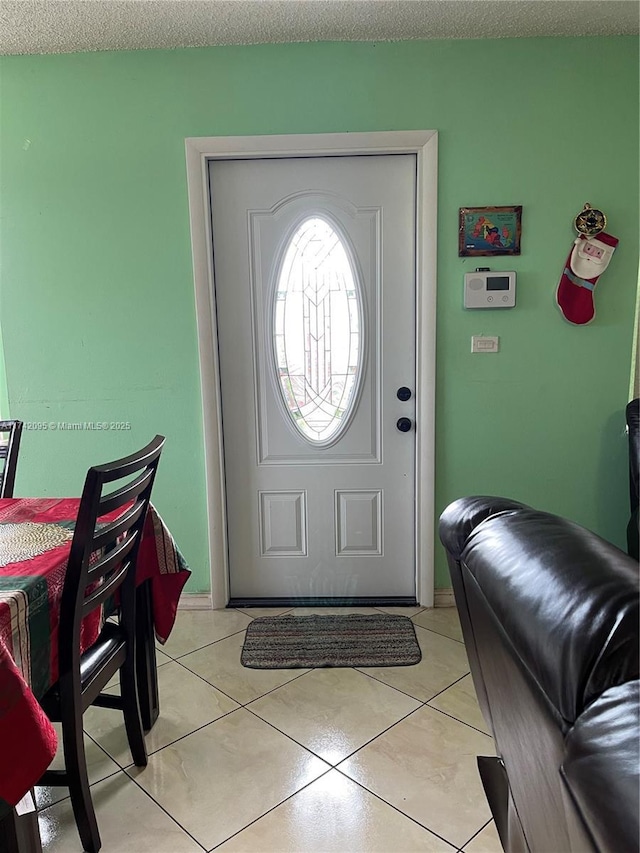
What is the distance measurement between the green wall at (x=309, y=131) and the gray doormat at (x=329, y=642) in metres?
0.39

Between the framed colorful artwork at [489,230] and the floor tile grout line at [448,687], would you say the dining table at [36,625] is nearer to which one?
the floor tile grout line at [448,687]

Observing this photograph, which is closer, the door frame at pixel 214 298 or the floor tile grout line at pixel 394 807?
the floor tile grout line at pixel 394 807

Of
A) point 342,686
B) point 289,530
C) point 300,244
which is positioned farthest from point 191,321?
point 342,686

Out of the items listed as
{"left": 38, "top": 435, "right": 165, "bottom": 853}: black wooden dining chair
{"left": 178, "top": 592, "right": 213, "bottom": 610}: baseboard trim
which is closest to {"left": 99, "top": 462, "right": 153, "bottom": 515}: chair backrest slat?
{"left": 38, "top": 435, "right": 165, "bottom": 853}: black wooden dining chair

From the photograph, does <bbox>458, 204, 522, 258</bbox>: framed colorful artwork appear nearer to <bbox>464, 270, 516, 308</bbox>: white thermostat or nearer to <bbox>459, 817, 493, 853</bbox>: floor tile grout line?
<bbox>464, 270, 516, 308</bbox>: white thermostat

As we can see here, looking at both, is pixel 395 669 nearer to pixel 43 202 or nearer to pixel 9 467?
pixel 9 467

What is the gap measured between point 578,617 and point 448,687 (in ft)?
5.09

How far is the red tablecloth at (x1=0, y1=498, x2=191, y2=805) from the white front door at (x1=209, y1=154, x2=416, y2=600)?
943 mm

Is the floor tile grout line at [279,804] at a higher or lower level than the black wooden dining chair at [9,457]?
lower

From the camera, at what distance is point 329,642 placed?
2.32 m

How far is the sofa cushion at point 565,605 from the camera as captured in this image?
60 cm

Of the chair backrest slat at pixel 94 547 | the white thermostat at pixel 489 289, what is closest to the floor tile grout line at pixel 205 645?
the chair backrest slat at pixel 94 547

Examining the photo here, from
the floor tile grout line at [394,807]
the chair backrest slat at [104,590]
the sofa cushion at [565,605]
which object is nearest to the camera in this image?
the sofa cushion at [565,605]

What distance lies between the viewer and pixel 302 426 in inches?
103
